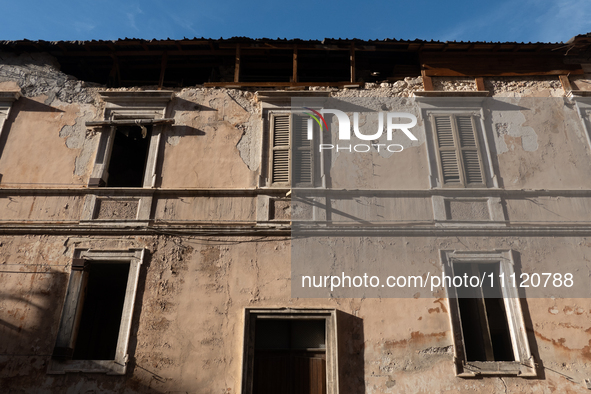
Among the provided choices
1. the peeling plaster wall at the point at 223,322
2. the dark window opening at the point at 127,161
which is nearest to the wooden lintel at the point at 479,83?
the peeling plaster wall at the point at 223,322

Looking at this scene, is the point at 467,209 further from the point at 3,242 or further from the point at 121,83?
the point at 3,242

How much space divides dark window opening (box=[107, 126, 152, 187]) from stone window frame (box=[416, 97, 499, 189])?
18.8 feet

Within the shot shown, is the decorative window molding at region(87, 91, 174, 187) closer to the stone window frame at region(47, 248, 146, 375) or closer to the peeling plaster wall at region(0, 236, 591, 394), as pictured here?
the stone window frame at region(47, 248, 146, 375)

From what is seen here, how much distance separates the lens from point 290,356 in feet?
21.6

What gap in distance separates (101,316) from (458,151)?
26.0ft

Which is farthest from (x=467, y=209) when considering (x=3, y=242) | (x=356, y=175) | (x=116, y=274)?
(x=3, y=242)

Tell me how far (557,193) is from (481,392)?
3.62 m

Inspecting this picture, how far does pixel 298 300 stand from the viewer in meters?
6.71

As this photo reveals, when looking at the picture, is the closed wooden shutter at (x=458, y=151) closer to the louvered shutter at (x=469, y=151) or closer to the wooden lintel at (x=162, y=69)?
the louvered shutter at (x=469, y=151)

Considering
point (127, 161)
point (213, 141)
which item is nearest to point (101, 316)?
point (127, 161)

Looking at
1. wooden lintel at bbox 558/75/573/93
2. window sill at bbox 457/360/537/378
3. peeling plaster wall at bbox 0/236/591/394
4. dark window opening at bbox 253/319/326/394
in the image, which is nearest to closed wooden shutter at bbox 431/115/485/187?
peeling plaster wall at bbox 0/236/591/394

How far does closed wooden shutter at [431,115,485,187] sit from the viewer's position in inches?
303

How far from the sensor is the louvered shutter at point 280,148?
25.3ft

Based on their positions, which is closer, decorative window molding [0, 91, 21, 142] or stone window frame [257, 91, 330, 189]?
stone window frame [257, 91, 330, 189]
